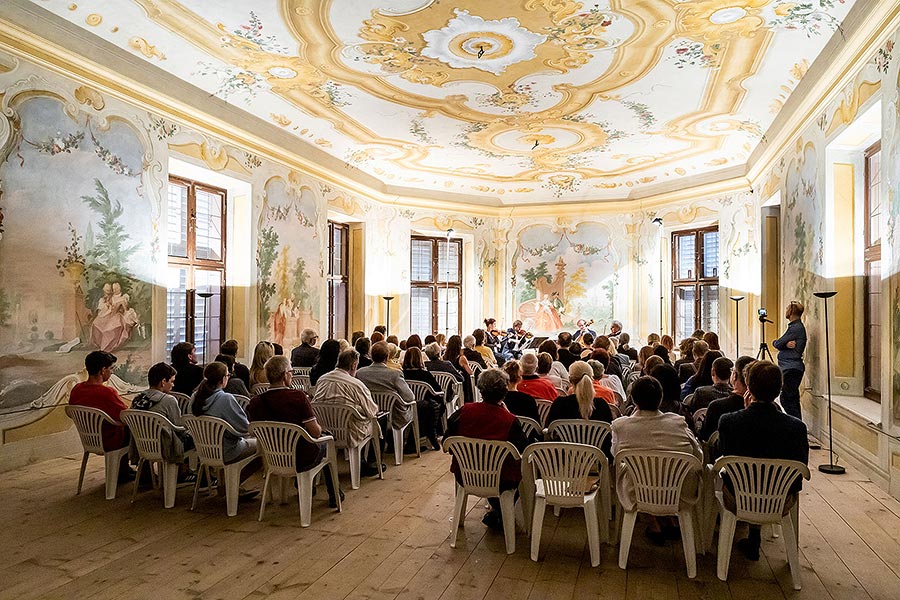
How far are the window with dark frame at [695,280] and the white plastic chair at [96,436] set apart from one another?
1025 centimetres

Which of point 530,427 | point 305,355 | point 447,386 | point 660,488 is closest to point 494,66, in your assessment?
point 447,386

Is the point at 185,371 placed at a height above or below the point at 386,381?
above

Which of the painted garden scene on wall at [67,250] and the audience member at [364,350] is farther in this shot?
the audience member at [364,350]

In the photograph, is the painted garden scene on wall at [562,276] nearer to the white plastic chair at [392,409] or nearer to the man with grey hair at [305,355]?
the man with grey hair at [305,355]

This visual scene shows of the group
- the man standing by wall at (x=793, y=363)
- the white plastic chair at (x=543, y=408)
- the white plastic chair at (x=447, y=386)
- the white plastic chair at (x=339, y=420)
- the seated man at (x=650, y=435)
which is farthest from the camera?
the white plastic chair at (x=447, y=386)

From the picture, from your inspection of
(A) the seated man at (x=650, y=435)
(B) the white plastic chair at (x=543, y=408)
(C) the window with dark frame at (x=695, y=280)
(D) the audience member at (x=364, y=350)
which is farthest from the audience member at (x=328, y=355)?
(C) the window with dark frame at (x=695, y=280)

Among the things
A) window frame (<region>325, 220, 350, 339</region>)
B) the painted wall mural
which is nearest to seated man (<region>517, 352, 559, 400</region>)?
the painted wall mural

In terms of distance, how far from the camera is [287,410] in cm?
407

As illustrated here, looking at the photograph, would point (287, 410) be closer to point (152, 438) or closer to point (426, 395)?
point (152, 438)

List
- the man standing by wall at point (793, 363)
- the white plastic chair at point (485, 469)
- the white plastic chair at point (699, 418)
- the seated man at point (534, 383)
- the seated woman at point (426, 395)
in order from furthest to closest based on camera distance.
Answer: the man standing by wall at point (793, 363) < the seated woman at point (426, 395) < the seated man at point (534, 383) < the white plastic chair at point (699, 418) < the white plastic chair at point (485, 469)

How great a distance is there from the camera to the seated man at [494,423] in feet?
11.9

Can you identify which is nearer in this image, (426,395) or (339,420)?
(339,420)

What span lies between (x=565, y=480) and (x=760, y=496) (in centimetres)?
101

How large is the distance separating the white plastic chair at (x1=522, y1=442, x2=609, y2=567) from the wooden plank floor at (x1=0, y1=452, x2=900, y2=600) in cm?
17
